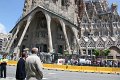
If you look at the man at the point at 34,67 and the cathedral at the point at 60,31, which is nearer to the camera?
the man at the point at 34,67

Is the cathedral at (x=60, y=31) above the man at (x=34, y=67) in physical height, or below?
above

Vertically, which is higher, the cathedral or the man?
the cathedral

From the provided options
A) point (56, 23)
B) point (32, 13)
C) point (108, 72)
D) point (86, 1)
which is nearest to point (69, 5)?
point (56, 23)

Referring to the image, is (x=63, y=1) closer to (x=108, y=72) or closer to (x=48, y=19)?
(x=48, y=19)

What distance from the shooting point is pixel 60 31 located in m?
83.0

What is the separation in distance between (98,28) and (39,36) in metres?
20.6

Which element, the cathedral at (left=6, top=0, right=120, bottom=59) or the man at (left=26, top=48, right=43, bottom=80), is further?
the cathedral at (left=6, top=0, right=120, bottom=59)

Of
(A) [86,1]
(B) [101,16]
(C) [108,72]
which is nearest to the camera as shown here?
(C) [108,72]

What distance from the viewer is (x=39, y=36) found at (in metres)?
81.5

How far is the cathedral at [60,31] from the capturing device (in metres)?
78.6

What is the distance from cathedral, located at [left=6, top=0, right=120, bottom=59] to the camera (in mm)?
78562

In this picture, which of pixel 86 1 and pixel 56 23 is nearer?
pixel 56 23

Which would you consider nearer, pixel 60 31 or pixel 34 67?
pixel 34 67

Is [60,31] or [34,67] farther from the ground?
[60,31]
